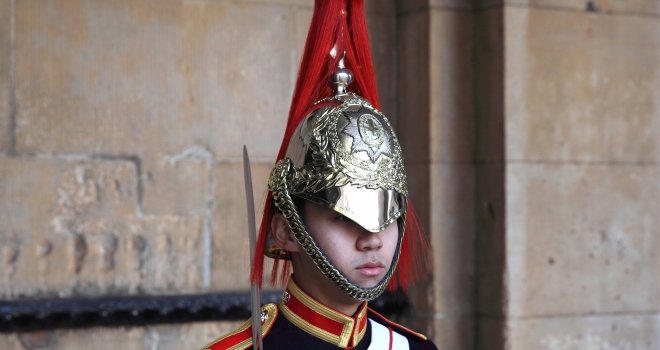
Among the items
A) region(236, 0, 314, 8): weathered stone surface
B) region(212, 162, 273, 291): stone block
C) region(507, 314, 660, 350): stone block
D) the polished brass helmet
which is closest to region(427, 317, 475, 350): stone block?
region(507, 314, 660, 350): stone block

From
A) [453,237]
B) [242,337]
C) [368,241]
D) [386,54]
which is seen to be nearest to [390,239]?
[368,241]

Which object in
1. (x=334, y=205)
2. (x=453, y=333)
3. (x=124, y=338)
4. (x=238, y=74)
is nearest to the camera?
(x=334, y=205)

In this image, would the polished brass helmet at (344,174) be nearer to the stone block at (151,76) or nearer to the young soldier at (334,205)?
the young soldier at (334,205)

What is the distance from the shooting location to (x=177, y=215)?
356cm

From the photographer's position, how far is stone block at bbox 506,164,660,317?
3.63m

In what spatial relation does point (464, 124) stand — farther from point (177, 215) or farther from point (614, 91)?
point (177, 215)

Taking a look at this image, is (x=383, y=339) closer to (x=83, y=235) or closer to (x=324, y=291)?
(x=324, y=291)

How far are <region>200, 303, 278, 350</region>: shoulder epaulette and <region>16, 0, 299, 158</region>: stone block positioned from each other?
1.57 m

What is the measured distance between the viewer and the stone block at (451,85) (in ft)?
12.5

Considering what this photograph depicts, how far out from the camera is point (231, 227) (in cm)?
366

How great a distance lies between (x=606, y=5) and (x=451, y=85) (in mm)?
737

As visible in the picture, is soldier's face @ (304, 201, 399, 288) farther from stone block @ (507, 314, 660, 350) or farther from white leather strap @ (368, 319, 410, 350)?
stone block @ (507, 314, 660, 350)

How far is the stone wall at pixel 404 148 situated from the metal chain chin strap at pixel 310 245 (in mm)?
1628

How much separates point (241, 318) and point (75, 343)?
2.12 ft
